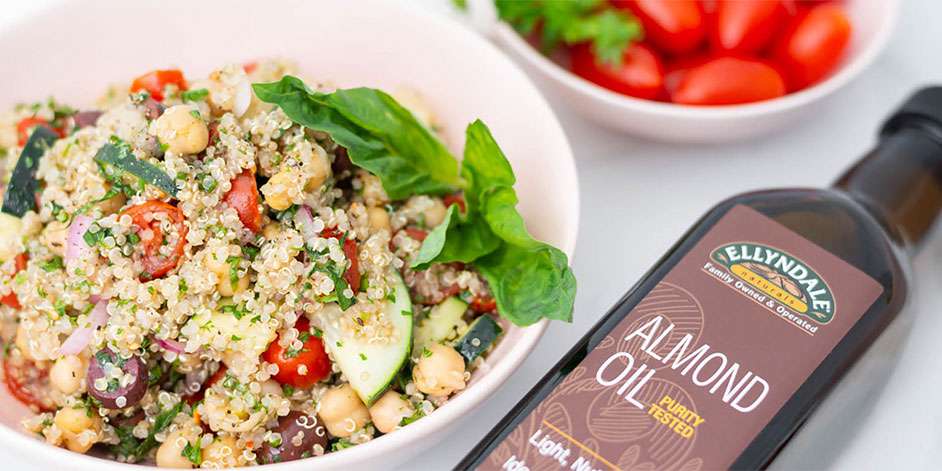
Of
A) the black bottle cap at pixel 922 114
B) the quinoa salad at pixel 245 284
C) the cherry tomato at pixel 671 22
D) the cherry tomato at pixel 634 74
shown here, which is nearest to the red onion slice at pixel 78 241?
the quinoa salad at pixel 245 284

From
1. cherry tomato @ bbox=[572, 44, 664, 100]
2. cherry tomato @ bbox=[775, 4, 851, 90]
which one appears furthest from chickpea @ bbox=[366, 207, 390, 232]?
cherry tomato @ bbox=[775, 4, 851, 90]

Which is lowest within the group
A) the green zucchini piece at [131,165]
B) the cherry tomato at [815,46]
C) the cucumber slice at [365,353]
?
the green zucchini piece at [131,165]

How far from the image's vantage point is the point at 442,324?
45.1 inches

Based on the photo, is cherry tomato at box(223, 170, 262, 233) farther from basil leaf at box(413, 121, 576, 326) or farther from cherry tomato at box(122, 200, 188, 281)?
basil leaf at box(413, 121, 576, 326)

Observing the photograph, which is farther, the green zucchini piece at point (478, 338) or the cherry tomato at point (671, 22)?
the cherry tomato at point (671, 22)

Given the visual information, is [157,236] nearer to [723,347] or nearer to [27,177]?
[27,177]

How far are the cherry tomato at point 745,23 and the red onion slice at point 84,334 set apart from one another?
1120mm

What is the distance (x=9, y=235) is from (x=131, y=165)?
23 centimetres

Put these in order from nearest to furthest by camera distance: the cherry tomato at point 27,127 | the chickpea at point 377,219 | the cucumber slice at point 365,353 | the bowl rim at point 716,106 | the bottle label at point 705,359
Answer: the bottle label at point 705,359 < the cucumber slice at point 365,353 < the chickpea at point 377,219 < the cherry tomato at point 27,127 < the bowl rim at point 716,106

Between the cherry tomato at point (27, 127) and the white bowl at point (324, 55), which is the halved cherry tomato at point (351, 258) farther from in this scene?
the cherry tomato at point (27, 127)

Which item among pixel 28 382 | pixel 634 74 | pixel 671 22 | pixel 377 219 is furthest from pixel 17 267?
pixel 671 22

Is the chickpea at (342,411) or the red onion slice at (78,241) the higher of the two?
the chickpea at (342,411)

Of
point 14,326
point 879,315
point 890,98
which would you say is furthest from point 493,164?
point 890,98

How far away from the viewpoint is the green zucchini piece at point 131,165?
1062 mm
